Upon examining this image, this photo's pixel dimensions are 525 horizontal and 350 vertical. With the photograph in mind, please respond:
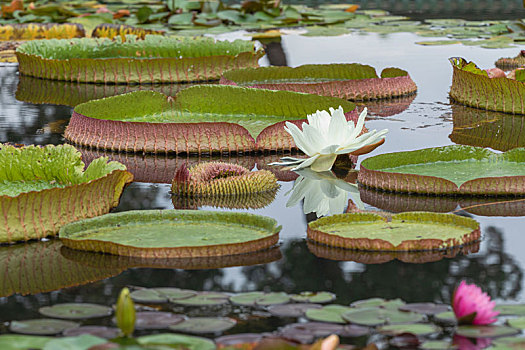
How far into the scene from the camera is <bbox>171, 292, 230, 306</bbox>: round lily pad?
10.2ft

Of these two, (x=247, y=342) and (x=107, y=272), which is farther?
(x=107, y=272)

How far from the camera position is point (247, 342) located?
2686mm

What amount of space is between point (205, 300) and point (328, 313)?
0.44 metres

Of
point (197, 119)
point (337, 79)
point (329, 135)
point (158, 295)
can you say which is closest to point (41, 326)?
point (158, 295)

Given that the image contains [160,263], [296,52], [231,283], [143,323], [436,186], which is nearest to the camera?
[143,323]

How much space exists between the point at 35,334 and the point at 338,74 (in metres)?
5.95

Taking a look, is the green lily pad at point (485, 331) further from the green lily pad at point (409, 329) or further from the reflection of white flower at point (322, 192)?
the reflection of white flower at point (322, 192)

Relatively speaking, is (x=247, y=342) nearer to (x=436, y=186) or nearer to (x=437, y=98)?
(x=436, y=186)

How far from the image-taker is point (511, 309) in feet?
9.96

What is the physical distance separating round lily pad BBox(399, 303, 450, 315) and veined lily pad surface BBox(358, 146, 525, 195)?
165cm

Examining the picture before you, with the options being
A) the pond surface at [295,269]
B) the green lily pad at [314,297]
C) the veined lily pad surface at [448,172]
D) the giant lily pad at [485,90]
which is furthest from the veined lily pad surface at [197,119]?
the green lily pad at [314,297]

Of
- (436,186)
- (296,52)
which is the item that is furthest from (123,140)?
(296,52)

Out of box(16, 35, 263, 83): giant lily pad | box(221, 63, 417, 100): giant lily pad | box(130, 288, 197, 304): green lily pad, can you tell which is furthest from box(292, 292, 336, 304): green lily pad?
box(16, 35, 263, 83): giant lily pad

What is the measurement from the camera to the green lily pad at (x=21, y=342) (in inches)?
101
